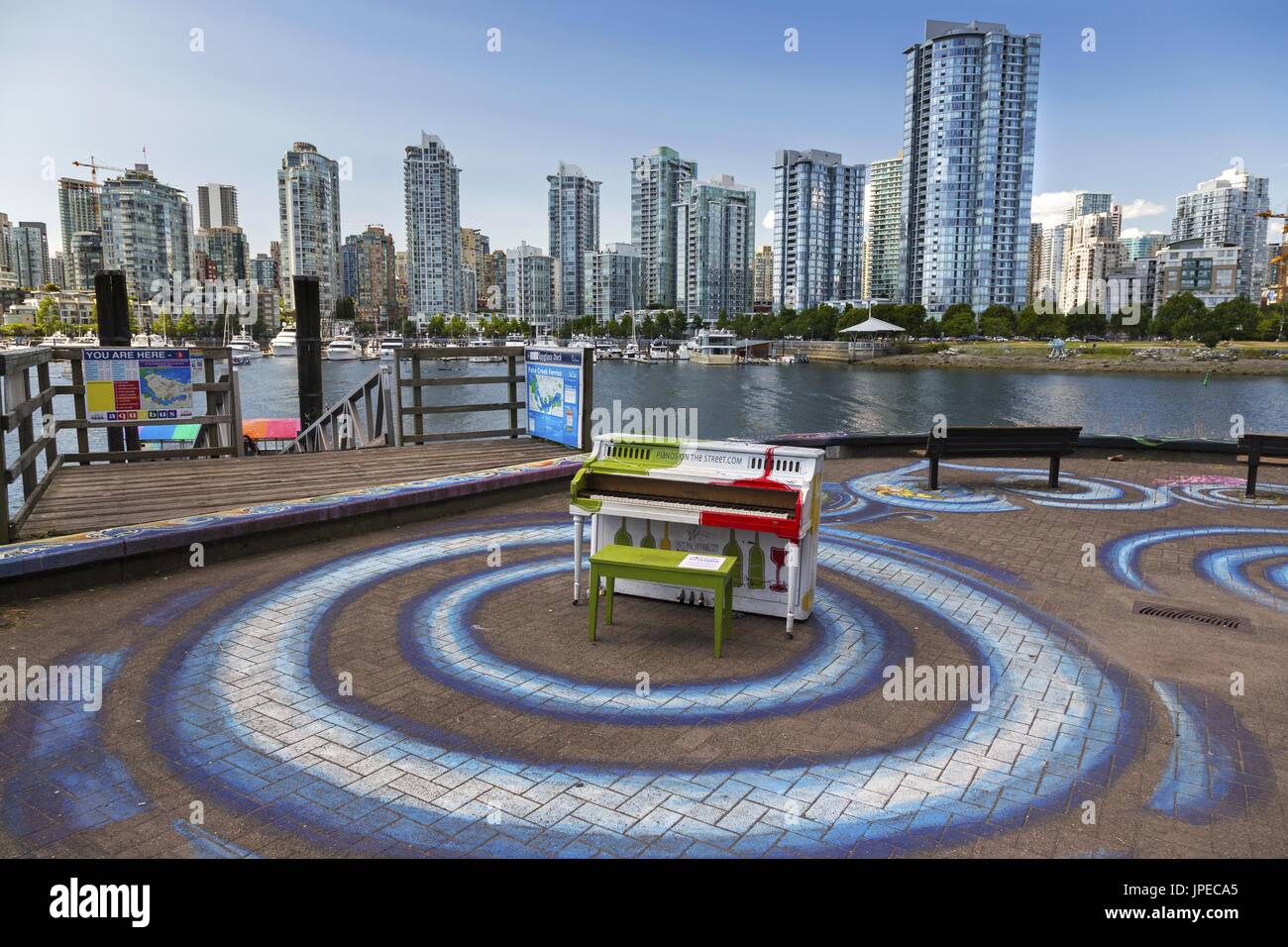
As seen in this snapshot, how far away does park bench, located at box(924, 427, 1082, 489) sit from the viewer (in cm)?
1322

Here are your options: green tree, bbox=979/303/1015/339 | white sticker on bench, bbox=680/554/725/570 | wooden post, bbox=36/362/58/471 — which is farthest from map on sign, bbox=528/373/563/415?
green tree, bbox=979/303/1015/339

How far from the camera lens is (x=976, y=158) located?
557ft

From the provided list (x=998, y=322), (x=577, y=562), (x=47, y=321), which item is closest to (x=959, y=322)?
(x=998, y=322)

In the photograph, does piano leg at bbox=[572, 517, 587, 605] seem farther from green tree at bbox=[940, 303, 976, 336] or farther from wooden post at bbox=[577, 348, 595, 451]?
green tree at bbox=[940, 303, 976, 336]

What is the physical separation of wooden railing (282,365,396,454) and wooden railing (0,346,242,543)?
2.04m

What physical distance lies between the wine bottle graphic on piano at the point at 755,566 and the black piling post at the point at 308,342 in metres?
11.9

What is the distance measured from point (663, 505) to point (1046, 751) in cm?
324

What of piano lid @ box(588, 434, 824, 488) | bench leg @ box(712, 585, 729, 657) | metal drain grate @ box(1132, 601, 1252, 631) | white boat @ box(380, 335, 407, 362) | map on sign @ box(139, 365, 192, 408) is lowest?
metal drain grate @ box(1132, 601, 1252, 631)

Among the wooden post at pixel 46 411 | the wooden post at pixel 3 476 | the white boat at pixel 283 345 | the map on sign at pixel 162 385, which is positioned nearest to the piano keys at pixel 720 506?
the wooden post at pixel 3 476

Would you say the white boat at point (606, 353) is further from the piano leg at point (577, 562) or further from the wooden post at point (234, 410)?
the piano leg at point (577, 562)

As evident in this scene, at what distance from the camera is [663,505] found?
7051 mm

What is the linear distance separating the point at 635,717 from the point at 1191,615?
546cm
